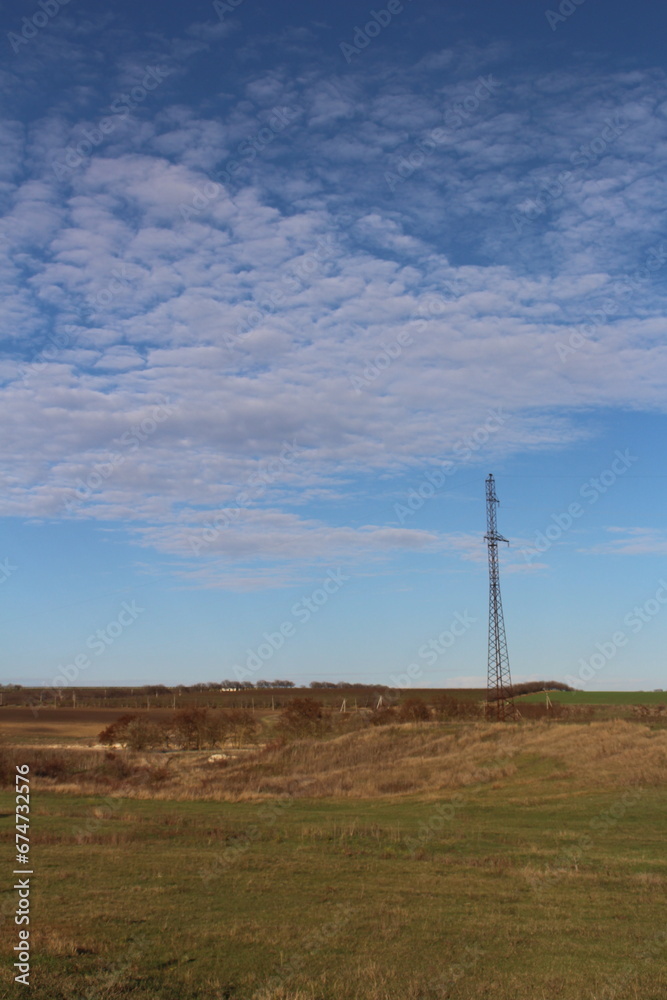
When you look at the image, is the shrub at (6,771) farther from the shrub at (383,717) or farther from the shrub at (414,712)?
the shrub at (414,712)

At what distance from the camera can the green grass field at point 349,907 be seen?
30.7 feet

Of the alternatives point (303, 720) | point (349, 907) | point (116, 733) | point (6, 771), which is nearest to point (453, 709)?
point (303, 720)

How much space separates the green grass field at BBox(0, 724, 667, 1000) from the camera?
934cm

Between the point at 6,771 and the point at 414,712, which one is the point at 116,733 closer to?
Result: the point at 414,712

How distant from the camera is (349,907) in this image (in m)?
13.3

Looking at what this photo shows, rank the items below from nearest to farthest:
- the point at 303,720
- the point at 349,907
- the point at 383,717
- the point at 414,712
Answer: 1. the point at 349,907
2. the point at 303,720
3. the point at 383,717
4. the point at 414,712

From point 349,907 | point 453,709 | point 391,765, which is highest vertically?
point 349,907

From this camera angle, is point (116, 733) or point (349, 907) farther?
point (116, 733)

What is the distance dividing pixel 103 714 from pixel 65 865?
103 m

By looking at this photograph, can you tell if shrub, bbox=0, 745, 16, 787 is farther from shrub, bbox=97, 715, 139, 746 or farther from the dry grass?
shrub, bbox=97, 715, 139, 746

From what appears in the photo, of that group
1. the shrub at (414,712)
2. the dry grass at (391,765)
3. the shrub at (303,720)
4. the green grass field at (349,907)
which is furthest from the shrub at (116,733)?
the green grass field at (349,907)

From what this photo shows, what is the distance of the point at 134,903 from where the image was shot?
1320 centimetres

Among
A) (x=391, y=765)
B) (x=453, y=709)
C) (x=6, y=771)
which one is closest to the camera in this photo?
(x=6, y=771)

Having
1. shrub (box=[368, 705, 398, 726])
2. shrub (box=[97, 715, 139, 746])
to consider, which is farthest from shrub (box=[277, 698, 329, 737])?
shrub (box=[97, 715, 139, 746])
